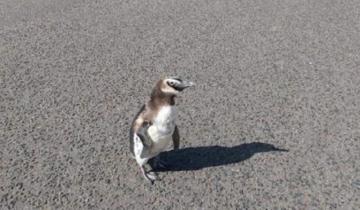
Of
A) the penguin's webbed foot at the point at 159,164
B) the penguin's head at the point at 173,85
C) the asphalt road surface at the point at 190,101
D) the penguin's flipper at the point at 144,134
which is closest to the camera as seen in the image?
the penguin's head at the point at 173,85

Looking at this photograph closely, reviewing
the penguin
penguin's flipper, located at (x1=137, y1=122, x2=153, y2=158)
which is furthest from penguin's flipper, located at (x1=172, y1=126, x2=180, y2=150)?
penguin's flipper, located at (x1=137, y1=122, x2=153, y2=158)

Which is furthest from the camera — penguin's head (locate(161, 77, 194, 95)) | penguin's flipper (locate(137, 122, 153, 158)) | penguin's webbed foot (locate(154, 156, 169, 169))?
penguin's webbed foot (locate(154, 156, 169, 169))

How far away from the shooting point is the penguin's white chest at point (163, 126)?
127 inches

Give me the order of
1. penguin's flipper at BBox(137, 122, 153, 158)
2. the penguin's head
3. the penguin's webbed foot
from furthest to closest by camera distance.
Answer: the penguin's webbed foot
penguin's flipper at BBox(137, 122, 153, 158)
the penguin's head

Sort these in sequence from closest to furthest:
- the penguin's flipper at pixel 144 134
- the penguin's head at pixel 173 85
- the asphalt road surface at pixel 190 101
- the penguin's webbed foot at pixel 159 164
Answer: the penguin's head at pixel 173 85 → the penguin's flipper at pixel 144 134 → the asphalt road surface at pixel 190 101 → the penguin's webbed foot at pixel 159 164

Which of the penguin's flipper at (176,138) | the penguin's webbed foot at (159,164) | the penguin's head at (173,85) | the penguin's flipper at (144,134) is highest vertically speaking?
the penguin's head at (173,85)

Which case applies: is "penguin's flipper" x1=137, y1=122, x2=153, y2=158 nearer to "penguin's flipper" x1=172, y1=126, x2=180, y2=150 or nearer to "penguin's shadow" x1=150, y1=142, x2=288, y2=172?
"penguin's flipper" x1=172, y1=126, x2=180, y2=150

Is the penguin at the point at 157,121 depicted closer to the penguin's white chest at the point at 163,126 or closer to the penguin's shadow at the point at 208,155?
the penguin's white chest at the point at 163,126

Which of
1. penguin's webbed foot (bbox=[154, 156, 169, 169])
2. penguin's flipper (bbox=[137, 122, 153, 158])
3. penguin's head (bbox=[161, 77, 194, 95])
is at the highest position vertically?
penguin's head (bbox=[161, 77, 194, 95])

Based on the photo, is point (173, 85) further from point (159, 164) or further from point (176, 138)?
point (159, 164)

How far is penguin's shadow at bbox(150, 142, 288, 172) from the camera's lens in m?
3.63

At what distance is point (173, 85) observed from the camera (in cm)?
316

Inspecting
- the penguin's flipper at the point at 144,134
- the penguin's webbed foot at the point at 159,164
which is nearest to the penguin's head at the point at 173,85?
the penguin's flipper at the point at 144,134

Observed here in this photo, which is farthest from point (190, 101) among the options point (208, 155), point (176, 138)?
point (176, 138)
